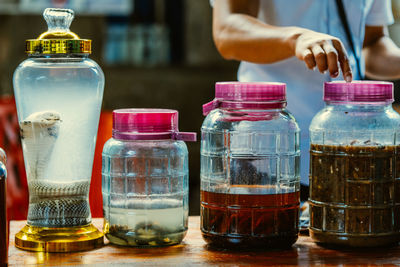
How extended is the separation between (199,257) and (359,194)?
26cm

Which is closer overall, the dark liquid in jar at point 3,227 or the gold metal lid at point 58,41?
the dark liquid in jar at point 3,227

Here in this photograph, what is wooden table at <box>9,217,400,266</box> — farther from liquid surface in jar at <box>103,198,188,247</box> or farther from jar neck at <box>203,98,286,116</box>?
jar neck at <box>203,98,286,116</box>

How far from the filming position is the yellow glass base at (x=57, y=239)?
3.43ft

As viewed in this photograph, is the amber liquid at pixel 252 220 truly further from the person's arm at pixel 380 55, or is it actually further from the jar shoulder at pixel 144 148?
the person's arm at pixel 380 55

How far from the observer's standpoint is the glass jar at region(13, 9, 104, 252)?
105cm

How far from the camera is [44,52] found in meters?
1.05

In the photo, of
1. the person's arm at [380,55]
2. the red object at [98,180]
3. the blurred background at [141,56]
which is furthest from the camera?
the blurred background at [141,56]

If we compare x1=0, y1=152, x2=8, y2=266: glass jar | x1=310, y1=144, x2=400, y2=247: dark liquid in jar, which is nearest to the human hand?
x1=310, y1=144, x2=400, y2=247: dark liquid in jar

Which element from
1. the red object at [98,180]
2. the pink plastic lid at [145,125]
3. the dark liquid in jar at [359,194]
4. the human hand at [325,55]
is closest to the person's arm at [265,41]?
the human hand at [325,55]

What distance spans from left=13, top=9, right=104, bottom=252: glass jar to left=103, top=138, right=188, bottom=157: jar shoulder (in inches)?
1.9

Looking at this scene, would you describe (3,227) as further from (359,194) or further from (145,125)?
(359,194)

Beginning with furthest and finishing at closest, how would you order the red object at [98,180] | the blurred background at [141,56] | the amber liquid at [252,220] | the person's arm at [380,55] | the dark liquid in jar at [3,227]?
the blurred background at [141,56]
the red object at [98,180]
the person's arm at [380,55]
the amber liquid at [252,220]
the dark liquid in jar at [3,227]

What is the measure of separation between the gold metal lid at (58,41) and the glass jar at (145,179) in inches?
Result: 4.7

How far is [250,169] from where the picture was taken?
1034 millimetres
